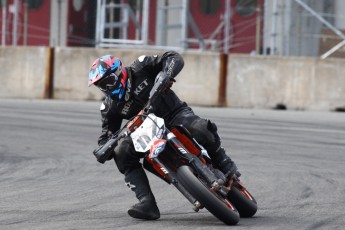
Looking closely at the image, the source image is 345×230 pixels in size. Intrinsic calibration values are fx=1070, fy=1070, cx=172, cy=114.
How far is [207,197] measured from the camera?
737 centimetres

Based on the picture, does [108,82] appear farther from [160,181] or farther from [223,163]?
[160,181]

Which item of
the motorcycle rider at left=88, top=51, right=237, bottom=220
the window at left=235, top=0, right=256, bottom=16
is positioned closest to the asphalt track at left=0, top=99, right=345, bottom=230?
the motorcycle rider at left=88, top=51, right=237, bottom=220

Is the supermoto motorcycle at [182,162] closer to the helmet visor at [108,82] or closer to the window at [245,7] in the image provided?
the helmet visor at [108,82]

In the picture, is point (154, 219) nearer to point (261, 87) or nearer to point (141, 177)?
point (141, 177)

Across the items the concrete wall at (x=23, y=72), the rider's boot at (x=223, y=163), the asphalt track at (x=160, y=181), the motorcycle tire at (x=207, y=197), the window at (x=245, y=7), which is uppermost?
the window at (x=245, y=7)

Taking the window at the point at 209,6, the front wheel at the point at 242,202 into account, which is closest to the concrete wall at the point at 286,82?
the window at the point at 209,6

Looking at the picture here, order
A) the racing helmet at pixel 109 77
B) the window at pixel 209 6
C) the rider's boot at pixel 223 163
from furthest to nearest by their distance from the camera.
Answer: the window at pixel 209 6
the rider's boot at pixel 223 163
the racing helmet at pixel 109 77

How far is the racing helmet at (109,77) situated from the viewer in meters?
7.70

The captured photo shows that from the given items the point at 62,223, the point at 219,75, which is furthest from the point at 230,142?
the point at 62,223

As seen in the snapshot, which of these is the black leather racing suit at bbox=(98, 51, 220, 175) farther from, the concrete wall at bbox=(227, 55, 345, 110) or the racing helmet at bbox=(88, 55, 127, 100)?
the concrete wall at bbox=(227, 55, 345, 110)

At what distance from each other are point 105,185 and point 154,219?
216 cm

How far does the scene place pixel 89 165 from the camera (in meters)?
11.7

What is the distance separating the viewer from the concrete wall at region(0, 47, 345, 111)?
18.6 meters

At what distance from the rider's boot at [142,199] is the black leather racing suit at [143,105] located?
6 cm
